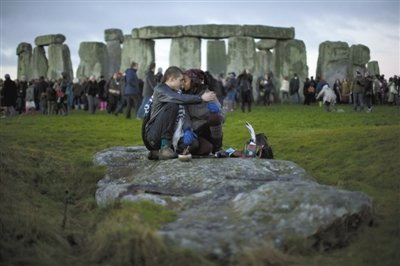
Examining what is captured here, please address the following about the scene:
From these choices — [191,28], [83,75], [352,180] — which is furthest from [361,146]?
[83,75]

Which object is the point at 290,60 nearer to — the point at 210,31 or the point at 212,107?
the point at 210,31

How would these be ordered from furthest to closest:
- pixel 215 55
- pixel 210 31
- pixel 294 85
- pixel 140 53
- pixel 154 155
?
1. pixel 215 55
2. pixel 140 53
3. pixel 210 31
4. pixel 294 85
5. pixel 154 155

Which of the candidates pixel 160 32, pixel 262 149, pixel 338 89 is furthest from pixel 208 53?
pixel 262 149

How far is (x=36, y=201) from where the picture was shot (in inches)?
277

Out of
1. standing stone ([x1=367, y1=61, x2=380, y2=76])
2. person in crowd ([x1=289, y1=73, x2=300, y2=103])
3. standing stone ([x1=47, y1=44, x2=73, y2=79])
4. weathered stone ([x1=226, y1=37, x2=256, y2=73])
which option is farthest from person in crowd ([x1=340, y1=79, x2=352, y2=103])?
standing stone ([x1=47, y1=44, x2=73, y2=79])

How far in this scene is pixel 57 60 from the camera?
37250 millimetres

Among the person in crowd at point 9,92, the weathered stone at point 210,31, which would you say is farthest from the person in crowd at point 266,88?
the person in crowd at point 9,92

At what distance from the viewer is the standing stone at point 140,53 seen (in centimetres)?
3519

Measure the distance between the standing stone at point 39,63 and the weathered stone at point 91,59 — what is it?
280 centimetres

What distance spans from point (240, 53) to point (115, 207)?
95.6 feet

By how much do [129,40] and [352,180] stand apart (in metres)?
29.2

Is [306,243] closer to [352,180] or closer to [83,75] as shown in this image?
[352,180]

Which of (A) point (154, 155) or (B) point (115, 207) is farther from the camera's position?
(A) point (154, 155)

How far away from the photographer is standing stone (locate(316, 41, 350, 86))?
3559 cm
